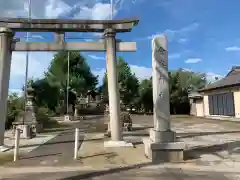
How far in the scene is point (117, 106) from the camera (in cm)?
1114

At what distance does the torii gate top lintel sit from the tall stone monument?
2.78 m

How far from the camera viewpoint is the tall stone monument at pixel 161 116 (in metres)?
7.91

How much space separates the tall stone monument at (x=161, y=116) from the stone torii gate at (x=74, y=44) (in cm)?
258

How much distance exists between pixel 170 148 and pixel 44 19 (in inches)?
286

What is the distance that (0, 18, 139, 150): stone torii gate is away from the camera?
10789 mm

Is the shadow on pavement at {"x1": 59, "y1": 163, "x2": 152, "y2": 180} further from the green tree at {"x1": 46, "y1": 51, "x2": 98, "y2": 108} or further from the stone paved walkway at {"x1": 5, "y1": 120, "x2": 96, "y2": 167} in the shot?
the green tree at {"x1": 46, "y1": 51, "x2": 98, "y2": 108}

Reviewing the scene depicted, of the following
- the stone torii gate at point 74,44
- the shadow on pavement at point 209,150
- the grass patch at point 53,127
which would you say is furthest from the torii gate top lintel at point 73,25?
the grass patch at point 53,127

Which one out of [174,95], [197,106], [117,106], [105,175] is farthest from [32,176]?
[174,95]

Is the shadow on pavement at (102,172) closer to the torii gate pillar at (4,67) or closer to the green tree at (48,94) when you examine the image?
the torii gate pillar at (4,67)

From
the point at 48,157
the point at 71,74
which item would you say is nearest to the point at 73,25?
the point at 48,157

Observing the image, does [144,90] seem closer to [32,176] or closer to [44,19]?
[44,19]

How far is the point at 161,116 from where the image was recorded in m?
8.48

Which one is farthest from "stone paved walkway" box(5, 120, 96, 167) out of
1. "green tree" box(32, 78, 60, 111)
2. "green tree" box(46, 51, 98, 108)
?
"green tree" box(32, 78, 60, 111)

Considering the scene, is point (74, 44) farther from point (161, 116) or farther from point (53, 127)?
point (53, 127)
